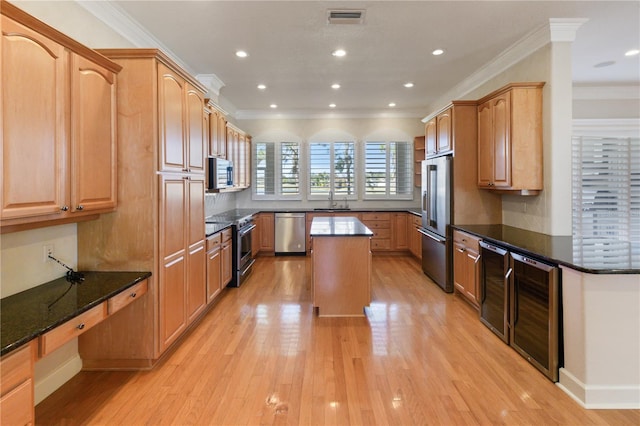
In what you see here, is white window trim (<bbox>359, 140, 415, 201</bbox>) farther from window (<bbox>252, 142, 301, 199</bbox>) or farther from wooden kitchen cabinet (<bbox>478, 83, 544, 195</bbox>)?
wooden kitchen cabinet (<bbox>478, 83, 544, 195</bbox>)

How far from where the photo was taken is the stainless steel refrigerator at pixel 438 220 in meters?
4.48

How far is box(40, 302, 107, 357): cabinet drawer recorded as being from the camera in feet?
5.49

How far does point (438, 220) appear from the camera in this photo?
475 cm

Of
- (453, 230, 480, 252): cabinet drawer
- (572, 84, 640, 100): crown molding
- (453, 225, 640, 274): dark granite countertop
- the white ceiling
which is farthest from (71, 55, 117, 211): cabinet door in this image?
(572, 84, 640, 100): crown molding

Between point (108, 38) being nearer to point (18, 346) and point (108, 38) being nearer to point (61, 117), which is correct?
point (61, 117)

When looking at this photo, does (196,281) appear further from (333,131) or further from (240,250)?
(333,131)

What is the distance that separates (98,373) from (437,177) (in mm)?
4367

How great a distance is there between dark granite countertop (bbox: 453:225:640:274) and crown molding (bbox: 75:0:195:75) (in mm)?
4107

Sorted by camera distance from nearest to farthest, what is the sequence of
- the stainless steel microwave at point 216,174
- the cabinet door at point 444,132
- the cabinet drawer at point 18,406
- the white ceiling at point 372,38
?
the cabinet drawer at point 18,406 → the white ceiling at point 372,38 → the stainless steel microwave at point 216,174 → the cabinet door at point 444,132

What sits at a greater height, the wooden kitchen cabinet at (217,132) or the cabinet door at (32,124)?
the wooden kitchen cabinet at (217,132)

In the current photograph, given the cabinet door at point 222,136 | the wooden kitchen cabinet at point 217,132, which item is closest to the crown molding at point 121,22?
the wooden kitchen cabinet at point 217,132

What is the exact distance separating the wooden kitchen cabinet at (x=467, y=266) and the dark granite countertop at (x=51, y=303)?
3287 mm

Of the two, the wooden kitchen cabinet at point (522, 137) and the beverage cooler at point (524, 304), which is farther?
the wooden kitchen cabinet at point (522, 137)

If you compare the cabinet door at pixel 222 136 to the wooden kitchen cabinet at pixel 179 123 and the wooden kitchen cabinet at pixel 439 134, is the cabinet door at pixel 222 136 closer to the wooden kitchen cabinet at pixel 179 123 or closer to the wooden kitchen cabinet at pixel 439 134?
the wooden kitchen cabinet at pixel 179 123
